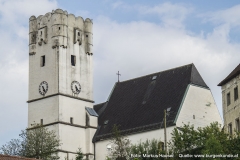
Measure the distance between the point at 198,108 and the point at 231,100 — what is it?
10811 mm

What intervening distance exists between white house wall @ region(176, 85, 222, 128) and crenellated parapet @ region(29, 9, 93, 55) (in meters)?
14.2

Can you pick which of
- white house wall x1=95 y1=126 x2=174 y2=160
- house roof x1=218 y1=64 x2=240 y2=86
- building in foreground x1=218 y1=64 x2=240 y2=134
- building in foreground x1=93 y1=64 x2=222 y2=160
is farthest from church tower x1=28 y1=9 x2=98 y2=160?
house roof x1=218 y1=64 x2=240 y2=86

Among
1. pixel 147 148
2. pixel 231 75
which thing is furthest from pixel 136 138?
pixel 231 75

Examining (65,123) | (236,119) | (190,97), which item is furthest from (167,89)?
(236,119)

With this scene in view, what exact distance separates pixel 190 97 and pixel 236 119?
12509 mm

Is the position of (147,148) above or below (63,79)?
below

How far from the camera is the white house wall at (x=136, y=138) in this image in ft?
263

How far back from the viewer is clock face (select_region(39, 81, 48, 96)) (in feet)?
289

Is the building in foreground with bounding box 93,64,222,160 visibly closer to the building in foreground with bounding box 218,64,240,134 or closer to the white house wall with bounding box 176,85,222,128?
the white house wall with bounding box 176,85,222,128

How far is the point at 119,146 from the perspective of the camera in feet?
251

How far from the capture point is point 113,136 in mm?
83125

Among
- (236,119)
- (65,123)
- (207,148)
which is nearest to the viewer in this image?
(207,148)

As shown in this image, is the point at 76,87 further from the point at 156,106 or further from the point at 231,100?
the point at 231,100

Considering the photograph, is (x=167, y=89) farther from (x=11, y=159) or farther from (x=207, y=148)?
(x=11, y=159)
